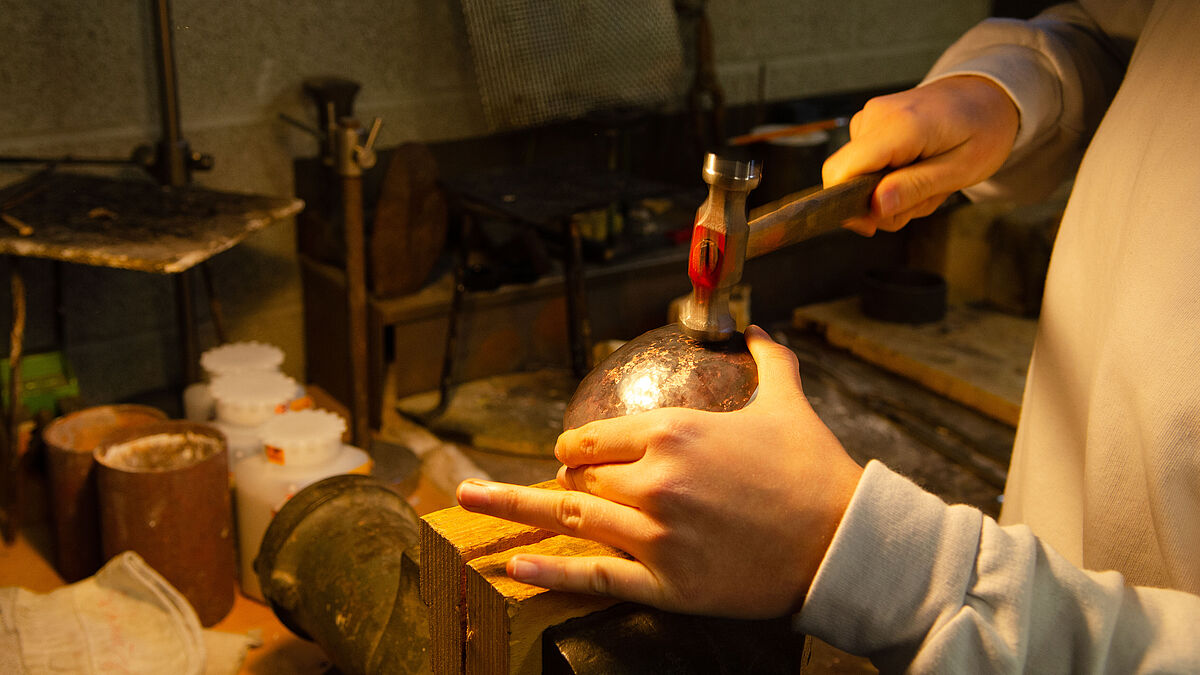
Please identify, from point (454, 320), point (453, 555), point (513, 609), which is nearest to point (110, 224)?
point (454, 320)

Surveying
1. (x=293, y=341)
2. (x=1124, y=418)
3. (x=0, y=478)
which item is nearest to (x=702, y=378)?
(x=1124, y=418)

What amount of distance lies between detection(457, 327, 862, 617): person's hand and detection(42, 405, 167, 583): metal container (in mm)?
1163

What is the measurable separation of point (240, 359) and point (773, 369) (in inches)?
57.1

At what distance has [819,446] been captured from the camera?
30.7 inches

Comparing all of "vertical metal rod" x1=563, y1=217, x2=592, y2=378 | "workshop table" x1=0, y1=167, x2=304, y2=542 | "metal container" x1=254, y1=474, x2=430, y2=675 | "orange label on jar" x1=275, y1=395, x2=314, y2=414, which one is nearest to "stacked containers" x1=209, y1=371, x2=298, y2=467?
"orange label on jar" x1=275, y1=395, x2=314, y2=414

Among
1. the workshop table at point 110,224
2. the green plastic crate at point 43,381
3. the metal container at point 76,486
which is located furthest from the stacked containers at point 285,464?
the green plastic crate at point 43,381

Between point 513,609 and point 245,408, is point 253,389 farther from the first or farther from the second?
point 513,609

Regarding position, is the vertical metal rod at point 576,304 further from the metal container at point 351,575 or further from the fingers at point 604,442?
the fingers at point 604,442

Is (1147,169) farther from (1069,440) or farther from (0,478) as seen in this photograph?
(0,478)

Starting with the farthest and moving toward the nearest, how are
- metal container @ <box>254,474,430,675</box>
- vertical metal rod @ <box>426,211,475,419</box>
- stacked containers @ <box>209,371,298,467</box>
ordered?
vertical metal rod @ <box>426,211,475,419</box>
stacked containers @ <box>209,371,298,467</box>
metal container @ <box>254,474,430,675</box>

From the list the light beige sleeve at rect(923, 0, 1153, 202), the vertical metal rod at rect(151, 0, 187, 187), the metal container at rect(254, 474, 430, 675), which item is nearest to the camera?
the metal container at rect(254, 474, 430, 675)

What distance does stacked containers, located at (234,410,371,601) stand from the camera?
1617 mm

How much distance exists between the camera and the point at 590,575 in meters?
0.78

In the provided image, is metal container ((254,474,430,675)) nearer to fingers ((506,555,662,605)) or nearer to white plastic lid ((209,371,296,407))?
fingers ((506,555,662,605))
